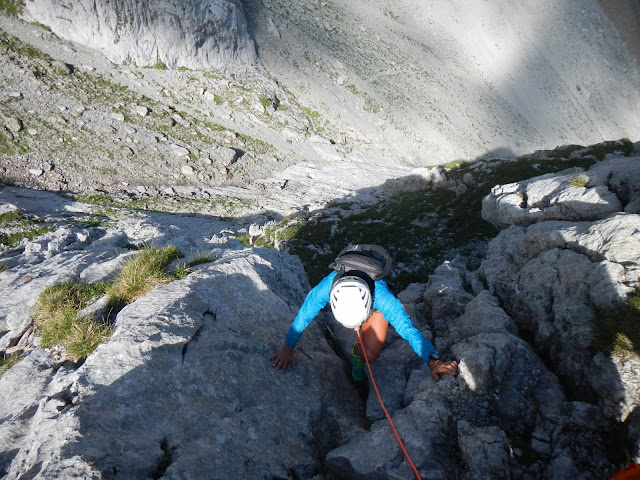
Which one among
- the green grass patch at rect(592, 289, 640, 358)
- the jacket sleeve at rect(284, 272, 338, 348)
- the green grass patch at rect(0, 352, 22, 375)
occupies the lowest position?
the green grass patch at rect(0, 352, 22, 375)

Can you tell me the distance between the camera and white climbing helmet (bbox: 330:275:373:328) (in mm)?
6023

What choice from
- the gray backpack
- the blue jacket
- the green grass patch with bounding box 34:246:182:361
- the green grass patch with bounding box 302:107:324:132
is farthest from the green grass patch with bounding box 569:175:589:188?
the green grass patch with bounding box 302:107:324:132

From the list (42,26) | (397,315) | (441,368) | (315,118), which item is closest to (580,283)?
(441,368)

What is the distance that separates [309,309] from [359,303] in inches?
50.5

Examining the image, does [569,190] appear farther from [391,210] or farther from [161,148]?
[161,148]

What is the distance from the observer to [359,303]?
19.8 ft

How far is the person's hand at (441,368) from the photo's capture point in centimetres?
625

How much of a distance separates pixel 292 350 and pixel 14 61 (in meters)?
57.8

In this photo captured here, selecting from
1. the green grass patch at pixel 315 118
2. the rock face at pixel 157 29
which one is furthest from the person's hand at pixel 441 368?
the rock face at pixel 157 29

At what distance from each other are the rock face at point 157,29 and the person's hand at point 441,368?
208 feet

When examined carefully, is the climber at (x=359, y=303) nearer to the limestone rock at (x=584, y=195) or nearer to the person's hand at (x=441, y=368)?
the person's hand at (x=441, y=368)

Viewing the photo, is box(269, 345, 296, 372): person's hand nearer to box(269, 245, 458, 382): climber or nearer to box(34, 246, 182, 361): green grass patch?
box(269, 245, 458, 382): climber

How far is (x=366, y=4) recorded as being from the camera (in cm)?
7881

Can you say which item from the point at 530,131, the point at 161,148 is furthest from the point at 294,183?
the point at 530,131
